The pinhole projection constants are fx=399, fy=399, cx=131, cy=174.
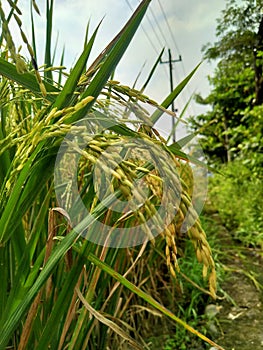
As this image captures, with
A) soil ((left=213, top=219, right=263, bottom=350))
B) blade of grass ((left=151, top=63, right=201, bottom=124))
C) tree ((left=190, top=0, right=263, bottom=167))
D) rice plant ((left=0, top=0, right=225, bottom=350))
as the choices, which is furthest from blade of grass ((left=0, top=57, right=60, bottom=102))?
tree ((left=190, top=0, right=263, bottom=167))

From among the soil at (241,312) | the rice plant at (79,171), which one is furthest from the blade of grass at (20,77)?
the soil at (241,312)

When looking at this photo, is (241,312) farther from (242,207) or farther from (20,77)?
(242,207)

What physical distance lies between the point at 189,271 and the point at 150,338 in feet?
1.66

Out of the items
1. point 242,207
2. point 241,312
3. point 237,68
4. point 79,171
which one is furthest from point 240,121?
point 79,171

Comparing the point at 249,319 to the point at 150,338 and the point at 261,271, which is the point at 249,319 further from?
the point at 261,271

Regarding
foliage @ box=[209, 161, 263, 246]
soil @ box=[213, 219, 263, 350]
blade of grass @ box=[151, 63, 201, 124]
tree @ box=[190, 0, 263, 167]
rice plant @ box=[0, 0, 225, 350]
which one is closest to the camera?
rice plant @ box=[0, 0, 225, 350]

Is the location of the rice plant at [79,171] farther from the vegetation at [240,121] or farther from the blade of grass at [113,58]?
the vegetation at [240,121]

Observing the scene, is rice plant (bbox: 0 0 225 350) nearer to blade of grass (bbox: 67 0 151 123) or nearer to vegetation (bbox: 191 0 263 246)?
blade of grass (bbox: 67 0 151 123)

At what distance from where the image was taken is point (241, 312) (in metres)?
1.44

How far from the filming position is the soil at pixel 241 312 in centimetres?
121

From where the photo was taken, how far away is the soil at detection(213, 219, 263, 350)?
1.21 m

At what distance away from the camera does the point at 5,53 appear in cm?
70

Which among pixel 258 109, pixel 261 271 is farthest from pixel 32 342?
pixel 258 109

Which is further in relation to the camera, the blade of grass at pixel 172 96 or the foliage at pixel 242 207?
the foliage at pixel 242 207
